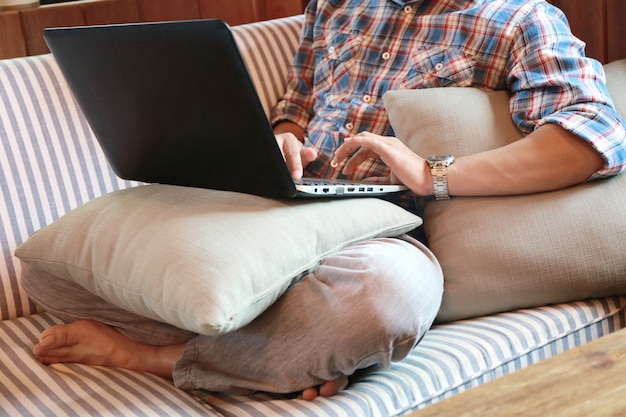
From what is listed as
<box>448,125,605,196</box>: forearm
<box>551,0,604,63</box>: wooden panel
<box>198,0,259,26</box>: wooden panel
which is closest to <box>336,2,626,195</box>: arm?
<box>448,125,605,196</box>: forearm

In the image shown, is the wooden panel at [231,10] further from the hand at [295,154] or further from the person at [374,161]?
the hand at [295,154]

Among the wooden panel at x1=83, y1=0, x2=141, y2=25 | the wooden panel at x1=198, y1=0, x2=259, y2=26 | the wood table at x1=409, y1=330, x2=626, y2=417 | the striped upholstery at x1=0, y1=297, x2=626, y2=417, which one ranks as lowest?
the striped upholstery at x1=0, y1=297, x2=626, y2=417

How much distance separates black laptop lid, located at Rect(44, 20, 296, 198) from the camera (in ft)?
3.84

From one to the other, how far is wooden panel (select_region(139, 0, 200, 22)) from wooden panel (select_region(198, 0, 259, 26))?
0.10 ft

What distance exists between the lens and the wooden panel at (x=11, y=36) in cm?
252

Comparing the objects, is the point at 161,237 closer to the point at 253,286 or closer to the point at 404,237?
the point at 253,286

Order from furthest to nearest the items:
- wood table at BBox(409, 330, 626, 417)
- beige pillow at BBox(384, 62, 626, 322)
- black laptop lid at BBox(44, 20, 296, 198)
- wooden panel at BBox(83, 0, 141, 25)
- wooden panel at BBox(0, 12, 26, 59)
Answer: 1. wooden panel at BBox(83, 0, 141, 25)
2. wooden panel at BBox(0, 12, 26, 59)
3. beige pillow at BBox(384, 62, 626, 322)
4. black laptop lid at BBox(44, 20, 296, 198)
5. wood table at BBox(409, 330, 626, 417)

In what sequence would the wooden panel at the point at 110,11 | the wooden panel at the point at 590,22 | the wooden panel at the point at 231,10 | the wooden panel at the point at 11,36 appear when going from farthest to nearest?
the wooden panel at the point at 231,10 → the wooden panel at the point at 110,11 → the wooden panel at the point at 11,36 → the wooden panel at the point at 590,22

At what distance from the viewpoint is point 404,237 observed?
4.81ft

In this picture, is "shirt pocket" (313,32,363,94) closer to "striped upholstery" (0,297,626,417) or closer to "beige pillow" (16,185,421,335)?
"beige pillow" (16,185,421,335)

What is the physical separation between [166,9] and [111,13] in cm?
17

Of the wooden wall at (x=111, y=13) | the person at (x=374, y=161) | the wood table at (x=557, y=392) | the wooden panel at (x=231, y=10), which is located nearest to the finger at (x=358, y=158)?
the person at (x=374, y=161)

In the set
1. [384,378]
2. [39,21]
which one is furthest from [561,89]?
[39,21]

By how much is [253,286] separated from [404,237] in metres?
0.36
